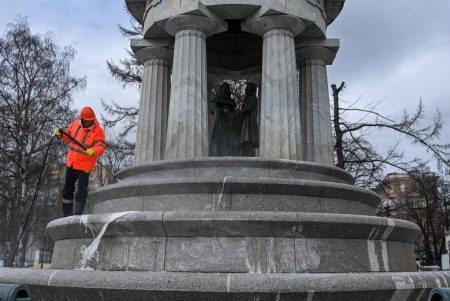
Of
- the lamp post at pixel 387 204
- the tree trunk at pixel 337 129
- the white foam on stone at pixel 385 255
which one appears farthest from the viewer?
the lamp post at pixel 387 204

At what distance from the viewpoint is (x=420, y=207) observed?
40.6 metres

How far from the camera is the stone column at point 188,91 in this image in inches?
356

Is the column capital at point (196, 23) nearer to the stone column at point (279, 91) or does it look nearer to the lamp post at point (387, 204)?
the stone column at point (279, 91)

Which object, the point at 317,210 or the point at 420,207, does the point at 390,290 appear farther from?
the point at 420,207

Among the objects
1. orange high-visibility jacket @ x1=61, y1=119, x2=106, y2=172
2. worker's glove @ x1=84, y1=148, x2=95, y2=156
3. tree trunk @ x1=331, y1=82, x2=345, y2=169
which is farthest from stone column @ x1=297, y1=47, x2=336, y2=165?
tree trunk @ x1=331, y1=82, x2=345, y2=169

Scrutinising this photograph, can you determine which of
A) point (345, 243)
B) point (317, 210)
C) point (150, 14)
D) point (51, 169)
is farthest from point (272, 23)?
point (51, 169)

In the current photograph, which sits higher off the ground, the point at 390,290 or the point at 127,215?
the point at 127,215

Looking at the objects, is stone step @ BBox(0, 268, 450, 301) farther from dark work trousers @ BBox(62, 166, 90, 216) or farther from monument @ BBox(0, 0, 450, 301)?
dark work trousers @ BBox(62, 166, 90, 216)

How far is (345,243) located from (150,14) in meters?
7.24

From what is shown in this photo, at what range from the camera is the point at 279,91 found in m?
9.38

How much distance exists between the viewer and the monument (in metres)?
4.86

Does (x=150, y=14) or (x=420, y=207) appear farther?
(x=420, y=207)

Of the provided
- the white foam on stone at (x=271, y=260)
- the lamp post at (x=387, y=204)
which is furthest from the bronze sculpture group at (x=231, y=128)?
the lamp post at (x=387, y=204)

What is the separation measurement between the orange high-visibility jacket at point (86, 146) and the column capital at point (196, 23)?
3.20 meters
